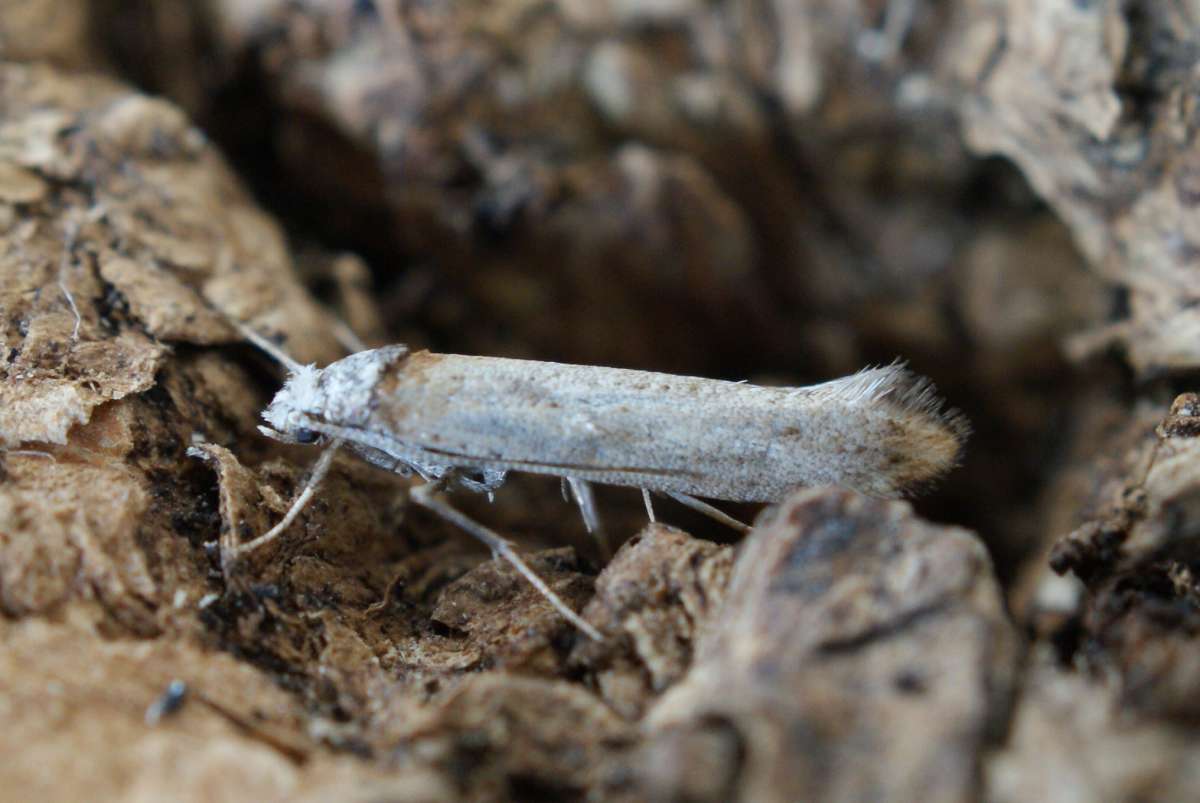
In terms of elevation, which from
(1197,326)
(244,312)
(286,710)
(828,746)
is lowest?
(286,710)

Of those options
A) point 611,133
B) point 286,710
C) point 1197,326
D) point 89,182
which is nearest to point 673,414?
point 286,710

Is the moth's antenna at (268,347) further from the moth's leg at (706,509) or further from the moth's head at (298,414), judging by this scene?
the moth's leg at (706,509)

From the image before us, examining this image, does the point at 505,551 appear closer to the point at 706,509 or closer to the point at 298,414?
the point at 706,509

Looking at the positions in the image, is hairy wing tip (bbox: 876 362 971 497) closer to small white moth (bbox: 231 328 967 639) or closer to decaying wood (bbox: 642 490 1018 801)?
small white moth (bbox: 231 328 967 639)

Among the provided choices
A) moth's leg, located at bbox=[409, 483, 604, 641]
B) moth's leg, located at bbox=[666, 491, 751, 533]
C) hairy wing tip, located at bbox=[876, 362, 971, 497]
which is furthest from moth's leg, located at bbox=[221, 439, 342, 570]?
hairy wing tip, located at bbox=[876, 362, 971, 497]

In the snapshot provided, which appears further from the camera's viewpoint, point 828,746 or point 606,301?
point 606,301

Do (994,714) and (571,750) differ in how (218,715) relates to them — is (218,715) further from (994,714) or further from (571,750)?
(994,714)

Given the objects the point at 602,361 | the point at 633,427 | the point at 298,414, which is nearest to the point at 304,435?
the point at 298,414
